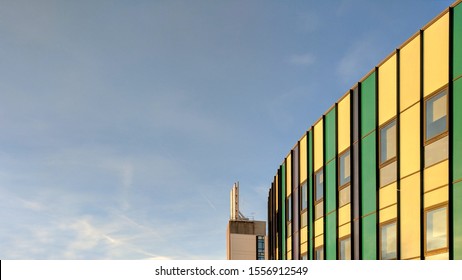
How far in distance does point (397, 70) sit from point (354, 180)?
510 centimetres

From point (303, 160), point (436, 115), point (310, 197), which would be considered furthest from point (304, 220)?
point (436, 115)

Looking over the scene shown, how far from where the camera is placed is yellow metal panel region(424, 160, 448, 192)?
1717cm

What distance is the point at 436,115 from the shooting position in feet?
58.1

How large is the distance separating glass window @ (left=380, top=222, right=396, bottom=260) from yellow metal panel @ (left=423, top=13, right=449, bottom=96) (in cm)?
508

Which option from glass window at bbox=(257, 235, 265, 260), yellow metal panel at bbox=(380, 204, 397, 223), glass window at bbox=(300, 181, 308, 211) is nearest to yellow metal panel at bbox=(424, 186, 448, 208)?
yellow metal panel at bbox=(380, 204, 397, 223)

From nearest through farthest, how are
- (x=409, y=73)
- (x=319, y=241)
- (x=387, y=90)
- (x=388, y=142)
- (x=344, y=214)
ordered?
(x=409, y=73), (x=388, y=142), (x=387, y=90), (x=344, y=214), (x=319, y=241)

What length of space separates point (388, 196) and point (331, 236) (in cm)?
573

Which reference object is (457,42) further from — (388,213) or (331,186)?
(331,186)

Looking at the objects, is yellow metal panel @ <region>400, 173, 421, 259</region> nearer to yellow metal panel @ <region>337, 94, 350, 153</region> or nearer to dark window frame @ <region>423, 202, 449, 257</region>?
dark window frame @ <region>423, 202, 449, 257</region>

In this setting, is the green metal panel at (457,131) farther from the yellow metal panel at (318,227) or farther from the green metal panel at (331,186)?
the yellow metal panel at (318,227)

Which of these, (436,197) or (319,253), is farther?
(319,253)

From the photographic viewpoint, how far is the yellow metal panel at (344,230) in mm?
23375
